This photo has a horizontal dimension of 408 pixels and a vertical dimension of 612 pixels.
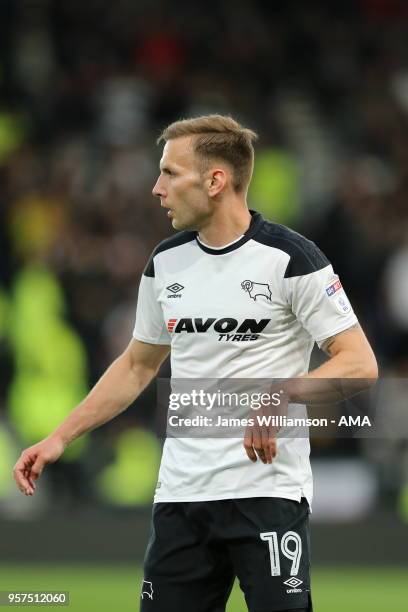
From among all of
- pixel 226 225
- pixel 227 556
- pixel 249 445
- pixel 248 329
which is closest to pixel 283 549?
pixel 227 556

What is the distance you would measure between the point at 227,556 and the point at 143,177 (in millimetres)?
8603

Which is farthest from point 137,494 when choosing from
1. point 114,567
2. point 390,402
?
point 390,402

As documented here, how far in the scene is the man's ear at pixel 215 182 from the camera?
197 inches

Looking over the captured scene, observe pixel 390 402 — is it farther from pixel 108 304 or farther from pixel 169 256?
pixel 108 304

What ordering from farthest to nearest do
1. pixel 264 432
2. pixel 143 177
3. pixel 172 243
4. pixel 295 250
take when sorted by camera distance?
pixel 143 177
pixel 172 243
pixel 295 250
pixel 264 432

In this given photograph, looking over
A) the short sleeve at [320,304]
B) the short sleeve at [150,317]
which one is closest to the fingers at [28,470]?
the short sleeve at [150,317]

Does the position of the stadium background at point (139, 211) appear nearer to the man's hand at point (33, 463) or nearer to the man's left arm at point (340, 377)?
the man's hand at point (33, 463)

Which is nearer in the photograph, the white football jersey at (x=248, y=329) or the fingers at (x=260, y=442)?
the fingers at (x=260, y=442)

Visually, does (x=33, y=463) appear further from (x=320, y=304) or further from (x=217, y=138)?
(x=217, y=138)

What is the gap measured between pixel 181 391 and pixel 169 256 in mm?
493

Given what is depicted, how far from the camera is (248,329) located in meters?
4.92

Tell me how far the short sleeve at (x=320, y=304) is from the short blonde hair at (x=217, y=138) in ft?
1.56

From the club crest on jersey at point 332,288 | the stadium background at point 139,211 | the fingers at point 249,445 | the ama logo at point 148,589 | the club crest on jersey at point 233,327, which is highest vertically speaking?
the stadium background at point 139,211

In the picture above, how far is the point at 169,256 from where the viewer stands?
5.14m
